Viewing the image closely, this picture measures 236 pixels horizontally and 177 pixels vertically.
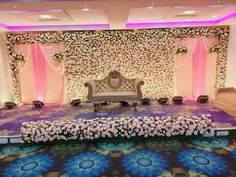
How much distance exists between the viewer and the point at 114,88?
6.16m

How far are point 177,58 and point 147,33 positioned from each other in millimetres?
1349

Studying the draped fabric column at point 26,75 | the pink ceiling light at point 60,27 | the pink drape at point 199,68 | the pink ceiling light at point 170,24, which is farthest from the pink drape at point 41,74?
the pink drape at point 199,68

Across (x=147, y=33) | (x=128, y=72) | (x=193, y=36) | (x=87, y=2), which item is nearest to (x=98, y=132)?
(x=87, y=2)

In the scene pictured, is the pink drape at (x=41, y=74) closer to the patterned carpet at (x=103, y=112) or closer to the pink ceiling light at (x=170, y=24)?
the patterned carpet at (x=103, y=112)

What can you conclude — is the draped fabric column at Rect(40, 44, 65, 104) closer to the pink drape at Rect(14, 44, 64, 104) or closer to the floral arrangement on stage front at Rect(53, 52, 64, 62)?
the pink drape at Rect(14, 44, 64, 104)

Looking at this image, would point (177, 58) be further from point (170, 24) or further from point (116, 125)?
point (116, 125)

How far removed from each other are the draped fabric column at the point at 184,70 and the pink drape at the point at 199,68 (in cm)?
13

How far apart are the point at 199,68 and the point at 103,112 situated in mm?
3776

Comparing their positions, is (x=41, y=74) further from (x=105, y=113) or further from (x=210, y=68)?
(x=210, y=68)

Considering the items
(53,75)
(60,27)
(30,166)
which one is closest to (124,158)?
(30,166)

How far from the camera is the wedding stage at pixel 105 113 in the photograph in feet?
14.8

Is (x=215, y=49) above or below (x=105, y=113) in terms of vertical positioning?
above

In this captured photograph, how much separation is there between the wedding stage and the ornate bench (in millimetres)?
353

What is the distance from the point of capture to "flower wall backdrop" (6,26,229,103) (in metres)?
6.55
